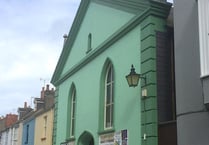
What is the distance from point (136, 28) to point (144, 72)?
183cm

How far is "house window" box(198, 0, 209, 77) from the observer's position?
10164 mm

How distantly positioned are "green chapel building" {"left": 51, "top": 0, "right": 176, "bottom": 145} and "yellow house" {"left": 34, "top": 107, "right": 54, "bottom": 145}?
16.6 feet

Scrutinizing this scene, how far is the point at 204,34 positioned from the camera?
10.3 m

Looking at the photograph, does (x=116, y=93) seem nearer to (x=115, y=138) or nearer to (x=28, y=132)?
(x=115, y=138)

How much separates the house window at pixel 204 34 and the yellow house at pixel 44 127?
17456 millimetres

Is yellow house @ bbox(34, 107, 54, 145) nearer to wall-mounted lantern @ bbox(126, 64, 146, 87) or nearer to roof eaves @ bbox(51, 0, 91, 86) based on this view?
A: roof eaves @ bbox(51, 0, 91, 86)

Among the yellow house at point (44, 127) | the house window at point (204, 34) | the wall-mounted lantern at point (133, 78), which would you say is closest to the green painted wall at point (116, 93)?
the wall-mounted lantern at point (133, 78)

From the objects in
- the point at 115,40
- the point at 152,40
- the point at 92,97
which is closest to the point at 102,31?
the point at 115,40

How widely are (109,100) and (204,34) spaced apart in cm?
674

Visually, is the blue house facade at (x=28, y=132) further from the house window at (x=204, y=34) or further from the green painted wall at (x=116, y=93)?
the house window at (x=204, y=34)

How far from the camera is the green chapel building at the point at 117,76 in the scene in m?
13.2

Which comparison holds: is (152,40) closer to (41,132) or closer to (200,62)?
(200,62)

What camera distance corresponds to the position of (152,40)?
13617 millimetres

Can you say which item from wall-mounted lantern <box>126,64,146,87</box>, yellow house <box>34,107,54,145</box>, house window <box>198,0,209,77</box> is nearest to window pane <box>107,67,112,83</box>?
wall-mounted lantern <box>126,64,146,87</box>
